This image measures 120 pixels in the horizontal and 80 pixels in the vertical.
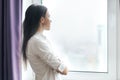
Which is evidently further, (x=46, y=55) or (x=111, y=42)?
(x=111, y=42)

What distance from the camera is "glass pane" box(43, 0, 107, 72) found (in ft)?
7.77

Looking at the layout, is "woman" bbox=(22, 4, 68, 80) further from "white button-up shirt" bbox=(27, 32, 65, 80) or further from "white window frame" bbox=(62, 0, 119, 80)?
"white window frame" bbox=(62, 0, 119, 80)

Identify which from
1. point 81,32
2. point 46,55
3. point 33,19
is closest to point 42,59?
point 46,55

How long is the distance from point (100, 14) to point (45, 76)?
991 mm

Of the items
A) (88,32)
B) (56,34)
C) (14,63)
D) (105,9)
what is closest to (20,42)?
(14,63)

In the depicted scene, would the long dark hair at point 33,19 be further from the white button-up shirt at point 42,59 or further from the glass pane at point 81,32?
the glass pane at point 81,32

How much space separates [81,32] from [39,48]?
0.85 metres

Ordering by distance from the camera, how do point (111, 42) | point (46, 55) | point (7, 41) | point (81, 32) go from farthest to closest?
point (81, 32) < point (111, 42) < point (7, 41) < point (46, 55)

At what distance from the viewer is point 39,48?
1.65 metres

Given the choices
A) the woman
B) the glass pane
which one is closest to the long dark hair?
the woman

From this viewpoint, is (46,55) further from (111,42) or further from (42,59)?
(111,42)

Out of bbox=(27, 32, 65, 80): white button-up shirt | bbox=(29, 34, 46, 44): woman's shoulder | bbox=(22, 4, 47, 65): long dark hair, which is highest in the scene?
bbox=(22, 4, 47, 65): long dark hair

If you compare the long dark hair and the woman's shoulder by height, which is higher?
the long dark hair

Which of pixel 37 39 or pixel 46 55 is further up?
pixel 37 39
